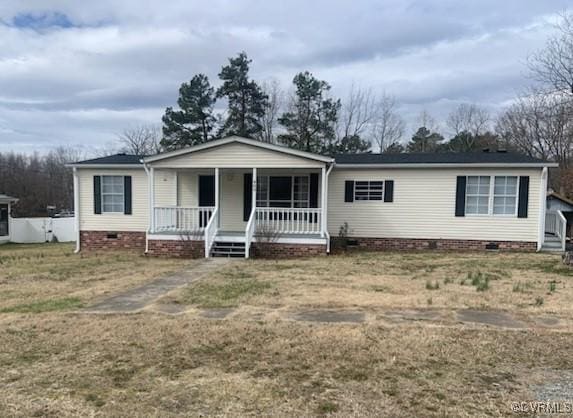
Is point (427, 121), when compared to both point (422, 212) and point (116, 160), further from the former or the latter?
point (116, 160)

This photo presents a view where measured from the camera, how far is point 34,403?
3205mm

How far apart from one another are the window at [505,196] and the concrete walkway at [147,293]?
8.67 metres

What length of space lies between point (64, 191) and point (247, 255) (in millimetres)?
41800

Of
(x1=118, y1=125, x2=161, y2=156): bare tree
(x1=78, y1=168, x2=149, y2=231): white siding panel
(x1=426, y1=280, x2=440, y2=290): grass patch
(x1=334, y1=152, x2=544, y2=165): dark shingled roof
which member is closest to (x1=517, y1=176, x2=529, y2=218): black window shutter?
(x1=334, y1=152, x2=544, y2=165): dark shingled roof

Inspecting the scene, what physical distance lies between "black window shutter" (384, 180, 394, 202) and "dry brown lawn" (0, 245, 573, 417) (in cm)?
624

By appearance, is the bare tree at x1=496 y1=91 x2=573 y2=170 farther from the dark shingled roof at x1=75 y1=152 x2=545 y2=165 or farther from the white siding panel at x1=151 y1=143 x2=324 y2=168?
the white siding panel at x1=151 y1=143 x2=324 y2=168

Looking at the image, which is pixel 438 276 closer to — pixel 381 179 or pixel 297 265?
pixel 297 265

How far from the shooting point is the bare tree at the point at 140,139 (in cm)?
3878

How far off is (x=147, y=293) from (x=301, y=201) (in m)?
7.78

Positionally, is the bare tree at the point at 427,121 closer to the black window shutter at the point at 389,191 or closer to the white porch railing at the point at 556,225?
the white porch railing at the point at 556,225

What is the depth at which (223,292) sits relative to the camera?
723cm

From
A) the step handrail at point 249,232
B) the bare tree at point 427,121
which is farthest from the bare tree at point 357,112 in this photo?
the step handrail at point 249,232

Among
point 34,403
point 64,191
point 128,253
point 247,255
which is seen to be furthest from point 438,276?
point 64,191

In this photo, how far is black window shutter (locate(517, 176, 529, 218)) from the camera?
505 inches
